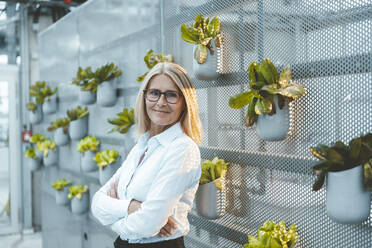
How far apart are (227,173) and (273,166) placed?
0.30m

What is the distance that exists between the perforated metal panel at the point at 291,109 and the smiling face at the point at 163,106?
0.34 metres

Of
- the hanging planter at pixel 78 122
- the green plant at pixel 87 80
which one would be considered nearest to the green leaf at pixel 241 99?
the green plant at pixel 87 80

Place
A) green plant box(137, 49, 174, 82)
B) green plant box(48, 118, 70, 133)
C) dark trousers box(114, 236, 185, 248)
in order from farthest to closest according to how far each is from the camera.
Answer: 1. green plant box(48, 118, 70, 133)
2. green plant box(137, 49, 174, 82)
3. dark trousers box(114, 236, 185, 248)

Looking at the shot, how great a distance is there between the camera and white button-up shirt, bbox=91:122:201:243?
4.32ft

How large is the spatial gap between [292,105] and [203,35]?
560 mm

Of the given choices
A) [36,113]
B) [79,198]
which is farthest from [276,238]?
[36,113]

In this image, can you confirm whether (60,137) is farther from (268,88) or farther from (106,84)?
(268,88)

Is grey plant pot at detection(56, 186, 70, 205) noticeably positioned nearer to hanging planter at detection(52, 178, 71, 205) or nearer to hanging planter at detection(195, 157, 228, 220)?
hanging planter at detection(52, 178, 71, 205)

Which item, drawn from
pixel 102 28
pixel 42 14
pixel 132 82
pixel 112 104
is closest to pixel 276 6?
pixel 132 82

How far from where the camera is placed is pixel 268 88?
1310 mm

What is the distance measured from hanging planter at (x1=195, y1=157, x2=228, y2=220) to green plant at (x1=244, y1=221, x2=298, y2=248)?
32 centimetres

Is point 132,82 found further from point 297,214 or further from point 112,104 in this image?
point 297,214

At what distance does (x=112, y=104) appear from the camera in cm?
273

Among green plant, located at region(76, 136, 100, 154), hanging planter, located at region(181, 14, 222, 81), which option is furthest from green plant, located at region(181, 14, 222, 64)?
green plant, located at region(76, 136, 100, 154)
